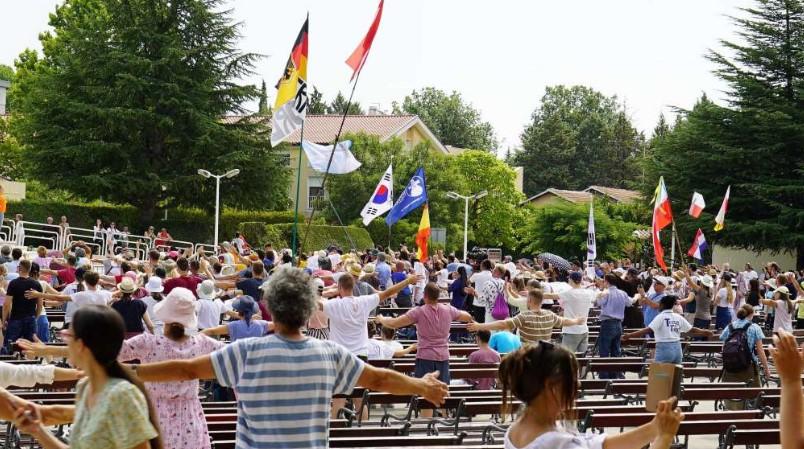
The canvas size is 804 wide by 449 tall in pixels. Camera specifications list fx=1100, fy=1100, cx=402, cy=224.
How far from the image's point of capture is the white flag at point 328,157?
30.1m

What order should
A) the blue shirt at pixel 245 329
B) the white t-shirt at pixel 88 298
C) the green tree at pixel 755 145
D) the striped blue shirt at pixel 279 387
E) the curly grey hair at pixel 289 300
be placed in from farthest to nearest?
the green tree at pixel 755 145 → the white t-shirt at pixel 88 298 → the blue shirt at pixel 245 329 → the curly grey hair at pixel 289 300 → the striped blue shirt at pixel 279 387

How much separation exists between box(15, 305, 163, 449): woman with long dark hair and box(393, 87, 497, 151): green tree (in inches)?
3843

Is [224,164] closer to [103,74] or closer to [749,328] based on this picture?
[103,74]

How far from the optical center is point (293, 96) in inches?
853

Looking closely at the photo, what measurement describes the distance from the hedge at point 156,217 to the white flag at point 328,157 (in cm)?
2039

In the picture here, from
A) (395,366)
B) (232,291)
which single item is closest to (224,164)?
(232,291)

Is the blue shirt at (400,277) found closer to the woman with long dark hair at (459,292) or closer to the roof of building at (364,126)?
the woman with long dark hair at (459,292)

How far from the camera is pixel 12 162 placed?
6044cm

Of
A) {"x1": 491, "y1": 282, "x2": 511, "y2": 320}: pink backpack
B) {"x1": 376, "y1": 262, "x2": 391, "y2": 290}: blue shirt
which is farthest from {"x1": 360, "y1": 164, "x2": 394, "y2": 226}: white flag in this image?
{"x1": 491, "y1": 282, "x2": 511, "y2": 320}: pink backpack

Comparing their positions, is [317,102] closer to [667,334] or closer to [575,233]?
[575,233]

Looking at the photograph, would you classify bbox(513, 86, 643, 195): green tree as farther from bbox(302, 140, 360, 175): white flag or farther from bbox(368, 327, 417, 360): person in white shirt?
bbox(368, 327, 417, 360): person in white shirt

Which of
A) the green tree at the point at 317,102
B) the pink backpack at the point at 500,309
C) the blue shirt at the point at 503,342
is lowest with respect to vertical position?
the blue shirt at the point at 503,342

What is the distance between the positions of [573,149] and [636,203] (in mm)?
42194

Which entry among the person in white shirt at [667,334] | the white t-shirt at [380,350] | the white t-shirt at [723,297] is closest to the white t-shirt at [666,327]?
the person in white shirt at [667,334]
